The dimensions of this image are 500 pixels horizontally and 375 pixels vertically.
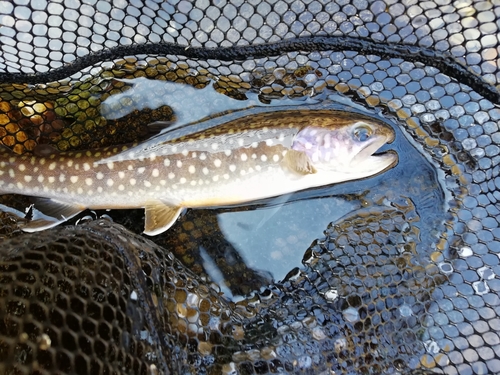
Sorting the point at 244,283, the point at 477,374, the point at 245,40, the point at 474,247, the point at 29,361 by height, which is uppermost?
the point at 245,40

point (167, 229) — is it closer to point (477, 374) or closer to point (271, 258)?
point (271, 258)

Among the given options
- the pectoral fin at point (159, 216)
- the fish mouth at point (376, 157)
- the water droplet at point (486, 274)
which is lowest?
the water droplet at point (486, 274)

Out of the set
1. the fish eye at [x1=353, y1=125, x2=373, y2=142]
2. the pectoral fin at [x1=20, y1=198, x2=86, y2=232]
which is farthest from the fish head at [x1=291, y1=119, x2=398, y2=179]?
the pectoral fin at [x1=20, y1=198, x2=86, y2=232]

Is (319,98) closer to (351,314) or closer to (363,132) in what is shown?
(363,132)

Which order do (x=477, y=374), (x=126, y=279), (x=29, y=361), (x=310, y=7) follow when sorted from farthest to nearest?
(x=310, y=7) → (x=477, y=374) → (x=126, y=279) → (x=29, y=361)

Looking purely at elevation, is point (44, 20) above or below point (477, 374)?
above

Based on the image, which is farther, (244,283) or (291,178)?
(244,283)

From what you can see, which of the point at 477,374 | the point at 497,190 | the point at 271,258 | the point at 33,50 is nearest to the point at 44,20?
the point at 33,50

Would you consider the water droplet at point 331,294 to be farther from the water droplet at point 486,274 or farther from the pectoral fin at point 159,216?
the pectoral fin at point 159,216

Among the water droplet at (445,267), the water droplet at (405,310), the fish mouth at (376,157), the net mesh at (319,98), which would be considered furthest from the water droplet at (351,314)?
the fish mouth at (376,157)
